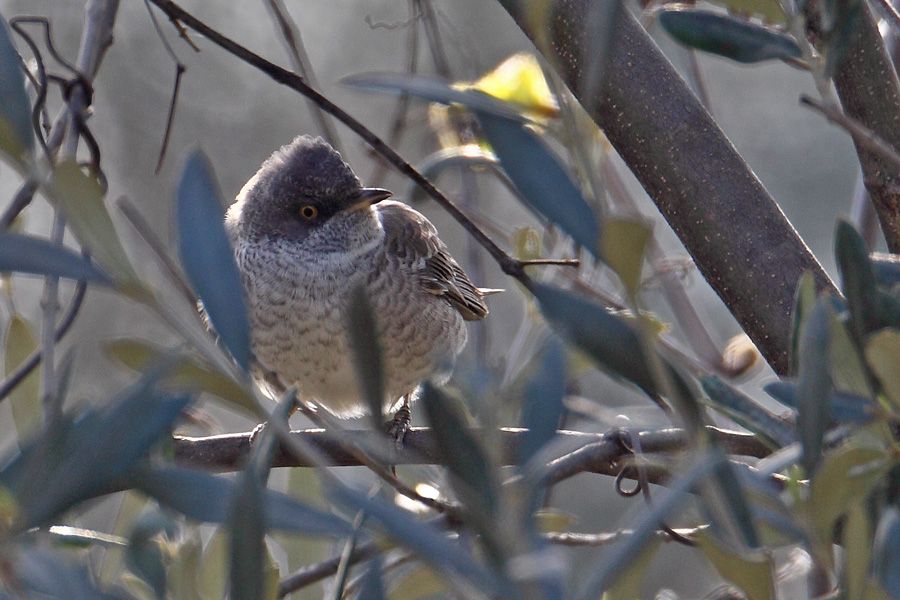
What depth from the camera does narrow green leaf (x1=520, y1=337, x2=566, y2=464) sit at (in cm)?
118

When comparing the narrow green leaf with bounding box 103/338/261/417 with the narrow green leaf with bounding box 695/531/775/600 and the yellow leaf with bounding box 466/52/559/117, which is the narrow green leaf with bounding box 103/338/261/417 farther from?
the yellow leaf with bounding box 466/52/559/117

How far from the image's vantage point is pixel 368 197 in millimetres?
4395

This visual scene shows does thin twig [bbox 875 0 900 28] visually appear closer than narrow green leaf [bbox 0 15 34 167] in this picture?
No

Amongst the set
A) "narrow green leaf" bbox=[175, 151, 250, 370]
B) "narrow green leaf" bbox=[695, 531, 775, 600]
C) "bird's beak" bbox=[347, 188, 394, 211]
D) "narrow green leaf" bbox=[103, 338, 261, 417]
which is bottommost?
"bird's beak" bbox=[347, 188, 394, 211]

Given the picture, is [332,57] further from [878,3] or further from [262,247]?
[878,3]

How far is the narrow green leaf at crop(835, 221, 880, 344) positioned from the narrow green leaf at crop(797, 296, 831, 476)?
7.1 inches

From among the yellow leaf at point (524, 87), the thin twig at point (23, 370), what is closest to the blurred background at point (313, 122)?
the yellow leaf at point (524, 87)

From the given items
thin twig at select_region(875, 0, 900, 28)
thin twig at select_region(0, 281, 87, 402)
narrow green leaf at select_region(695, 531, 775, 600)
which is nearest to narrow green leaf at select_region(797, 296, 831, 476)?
narrow green leaf at select_region(695, 531, 775, 600)

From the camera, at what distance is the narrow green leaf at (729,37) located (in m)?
1.63

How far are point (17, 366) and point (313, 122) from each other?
699 cm

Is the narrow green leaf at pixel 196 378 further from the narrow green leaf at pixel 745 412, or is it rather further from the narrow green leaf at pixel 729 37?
the narrow green leaf at pixel 729 37

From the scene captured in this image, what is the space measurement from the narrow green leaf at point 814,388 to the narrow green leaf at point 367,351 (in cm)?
42

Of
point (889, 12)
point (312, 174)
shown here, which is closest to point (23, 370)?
point (889, 12)

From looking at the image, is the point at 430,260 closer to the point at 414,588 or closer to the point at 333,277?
the point at 333,277
